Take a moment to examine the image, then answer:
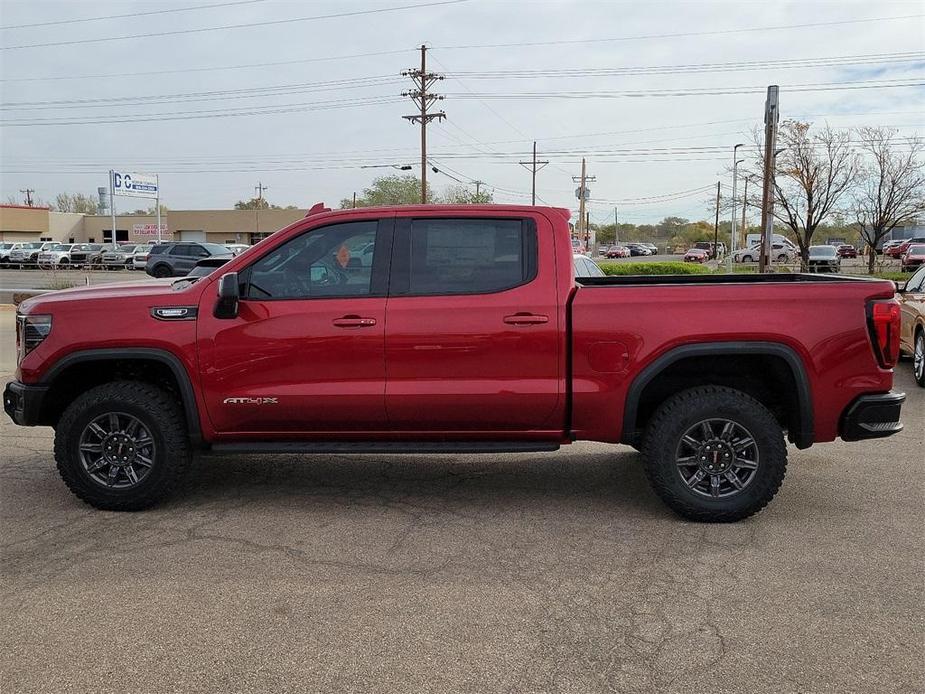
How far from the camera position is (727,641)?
11.3 feet

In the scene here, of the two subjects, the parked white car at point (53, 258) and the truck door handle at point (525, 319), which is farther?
the parked white car at point (53, 258)

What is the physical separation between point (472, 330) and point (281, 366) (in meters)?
1.21

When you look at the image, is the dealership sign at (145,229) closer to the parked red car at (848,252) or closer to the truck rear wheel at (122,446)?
the parked red car at (848,252)

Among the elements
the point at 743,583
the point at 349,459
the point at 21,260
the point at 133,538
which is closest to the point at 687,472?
the point at 743,583

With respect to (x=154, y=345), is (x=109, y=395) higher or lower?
lower

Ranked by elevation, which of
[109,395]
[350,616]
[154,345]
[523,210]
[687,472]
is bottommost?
[350,616]

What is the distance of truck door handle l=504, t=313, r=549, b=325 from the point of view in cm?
483

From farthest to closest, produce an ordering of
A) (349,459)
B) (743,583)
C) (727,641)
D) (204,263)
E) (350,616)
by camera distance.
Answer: (204,263), (349,459), (743,583), (350,616), (727,641)

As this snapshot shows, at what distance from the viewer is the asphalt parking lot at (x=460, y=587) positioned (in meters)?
3.21

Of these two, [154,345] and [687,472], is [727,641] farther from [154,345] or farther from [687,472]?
[154,345]

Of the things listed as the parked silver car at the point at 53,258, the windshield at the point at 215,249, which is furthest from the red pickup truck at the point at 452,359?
the parked silver car at the point at 53,258

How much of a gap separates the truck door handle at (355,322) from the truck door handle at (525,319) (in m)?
0.83

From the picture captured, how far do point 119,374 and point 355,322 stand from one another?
172 cm

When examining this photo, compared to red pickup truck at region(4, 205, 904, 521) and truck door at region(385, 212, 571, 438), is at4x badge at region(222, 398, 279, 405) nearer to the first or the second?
red pickup truck at region(4, 205, 904, 521)
